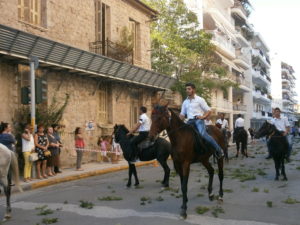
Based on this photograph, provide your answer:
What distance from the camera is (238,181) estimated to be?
10383 mm

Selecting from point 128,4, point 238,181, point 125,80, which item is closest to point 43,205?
point 238,181

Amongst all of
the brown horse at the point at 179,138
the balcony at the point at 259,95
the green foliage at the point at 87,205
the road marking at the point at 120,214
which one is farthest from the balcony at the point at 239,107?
the road marking at the point at 120,214

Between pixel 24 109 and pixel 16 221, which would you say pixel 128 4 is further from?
pixel 16 221

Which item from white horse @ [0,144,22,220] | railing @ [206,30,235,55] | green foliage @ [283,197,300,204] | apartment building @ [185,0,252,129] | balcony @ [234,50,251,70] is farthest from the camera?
balcony @ [234,50,251,70]

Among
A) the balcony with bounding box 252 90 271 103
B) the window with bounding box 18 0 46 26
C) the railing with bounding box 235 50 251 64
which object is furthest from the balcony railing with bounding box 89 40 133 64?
the balcony with bounding box 252 90 271 103

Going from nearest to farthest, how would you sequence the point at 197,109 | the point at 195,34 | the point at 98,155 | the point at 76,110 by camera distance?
the point at 197,109
the point at 76,110
the point at 98,155
the point at 195,34

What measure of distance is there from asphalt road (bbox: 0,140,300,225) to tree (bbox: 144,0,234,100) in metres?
16.0

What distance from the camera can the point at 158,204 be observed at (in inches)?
296

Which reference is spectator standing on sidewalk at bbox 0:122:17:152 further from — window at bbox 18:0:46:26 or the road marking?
window at bbox 18:0:46:26

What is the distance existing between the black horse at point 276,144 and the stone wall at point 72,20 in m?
9.41

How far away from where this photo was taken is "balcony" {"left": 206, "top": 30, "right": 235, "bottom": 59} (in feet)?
129

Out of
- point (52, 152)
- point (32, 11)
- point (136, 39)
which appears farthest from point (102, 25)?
point (52, 152)

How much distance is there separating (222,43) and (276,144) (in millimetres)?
32885

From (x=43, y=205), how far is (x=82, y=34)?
37.0ft
